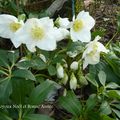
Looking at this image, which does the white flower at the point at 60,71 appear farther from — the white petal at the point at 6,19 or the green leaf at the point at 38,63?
the white petal at the point at 6,19

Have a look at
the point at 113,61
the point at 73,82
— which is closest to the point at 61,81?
the point at 73,82

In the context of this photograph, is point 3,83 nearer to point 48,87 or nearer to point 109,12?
point 48,87

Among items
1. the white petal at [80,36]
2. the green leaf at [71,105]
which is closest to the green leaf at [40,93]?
the green leaf at [71,105]

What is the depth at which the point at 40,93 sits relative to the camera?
1.22 meters

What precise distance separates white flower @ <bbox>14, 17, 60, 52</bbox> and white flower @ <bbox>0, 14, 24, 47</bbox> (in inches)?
2.2

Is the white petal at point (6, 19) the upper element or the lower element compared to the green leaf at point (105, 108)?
upper

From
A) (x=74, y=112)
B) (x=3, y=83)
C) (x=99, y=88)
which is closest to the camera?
(x=3, y=83)

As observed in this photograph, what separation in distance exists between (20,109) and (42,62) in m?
0.18

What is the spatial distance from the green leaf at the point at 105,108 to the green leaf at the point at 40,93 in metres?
0.22

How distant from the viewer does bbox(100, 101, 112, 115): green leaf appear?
1317mm

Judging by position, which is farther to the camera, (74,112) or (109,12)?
(109,12)

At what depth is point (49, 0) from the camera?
7.29 ft

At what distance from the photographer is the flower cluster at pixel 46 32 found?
4.01 ft

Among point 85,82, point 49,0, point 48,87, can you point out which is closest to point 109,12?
point 49,0
